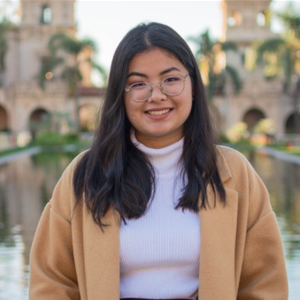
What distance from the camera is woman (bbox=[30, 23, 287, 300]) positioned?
2.49 m

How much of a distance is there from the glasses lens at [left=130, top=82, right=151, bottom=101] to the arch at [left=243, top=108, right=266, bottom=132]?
46.3 m

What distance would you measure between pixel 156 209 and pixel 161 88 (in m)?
0.47

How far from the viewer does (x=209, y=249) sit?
2457mm

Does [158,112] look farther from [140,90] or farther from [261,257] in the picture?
[261,257]

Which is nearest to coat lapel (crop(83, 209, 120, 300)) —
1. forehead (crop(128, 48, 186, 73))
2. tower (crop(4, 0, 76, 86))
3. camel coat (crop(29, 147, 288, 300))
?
camel coat (crop(29, 147, 288, 300))

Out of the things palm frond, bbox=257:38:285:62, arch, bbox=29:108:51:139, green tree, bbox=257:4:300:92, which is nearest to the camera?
green tree, bbox=257:4:300:92

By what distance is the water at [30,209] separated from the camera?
22.1 ft

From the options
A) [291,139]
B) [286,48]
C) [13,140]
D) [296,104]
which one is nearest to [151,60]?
[13,140]

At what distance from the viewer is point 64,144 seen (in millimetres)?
37125

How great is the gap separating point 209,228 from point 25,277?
15.1ft

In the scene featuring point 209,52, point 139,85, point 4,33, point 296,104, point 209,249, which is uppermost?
point 4,33

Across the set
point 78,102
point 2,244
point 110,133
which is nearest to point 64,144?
point 78,102

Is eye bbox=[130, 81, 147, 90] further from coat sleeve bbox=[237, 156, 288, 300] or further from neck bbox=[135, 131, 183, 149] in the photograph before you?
coat sleeve bbox=[237, 156, 288, 300]

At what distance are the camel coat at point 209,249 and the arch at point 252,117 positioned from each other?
152 feet
